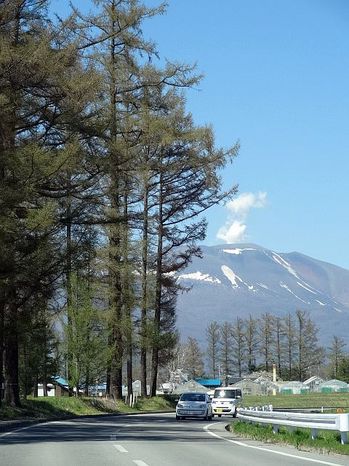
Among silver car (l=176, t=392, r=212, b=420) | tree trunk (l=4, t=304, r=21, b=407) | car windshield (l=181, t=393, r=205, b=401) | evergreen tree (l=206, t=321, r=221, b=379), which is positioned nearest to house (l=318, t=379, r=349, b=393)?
evergreen tree (l=206, t=321, r=221, b=379)

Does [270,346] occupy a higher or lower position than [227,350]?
higher

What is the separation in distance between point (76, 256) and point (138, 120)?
13.4 metres

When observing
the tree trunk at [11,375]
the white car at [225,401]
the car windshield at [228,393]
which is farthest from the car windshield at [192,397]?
the tree trunk at [11,375]

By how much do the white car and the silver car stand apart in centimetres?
450

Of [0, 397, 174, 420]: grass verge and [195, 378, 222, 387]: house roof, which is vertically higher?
[0, 397, 174, 420]: grass verge

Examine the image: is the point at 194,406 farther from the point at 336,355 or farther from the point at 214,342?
the point at 336,355

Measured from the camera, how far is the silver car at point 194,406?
39062 mm

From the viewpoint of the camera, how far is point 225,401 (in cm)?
4509

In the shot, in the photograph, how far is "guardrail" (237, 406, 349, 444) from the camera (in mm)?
16894

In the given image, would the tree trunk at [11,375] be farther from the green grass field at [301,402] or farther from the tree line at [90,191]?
the green grass field at [301,402]

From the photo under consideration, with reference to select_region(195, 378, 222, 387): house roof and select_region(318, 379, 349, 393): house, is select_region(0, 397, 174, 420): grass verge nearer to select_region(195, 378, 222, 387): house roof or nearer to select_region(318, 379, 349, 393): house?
select_region(318, 379, 349, 393): house

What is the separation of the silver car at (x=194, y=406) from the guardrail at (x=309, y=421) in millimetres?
12655

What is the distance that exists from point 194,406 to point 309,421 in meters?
19.8

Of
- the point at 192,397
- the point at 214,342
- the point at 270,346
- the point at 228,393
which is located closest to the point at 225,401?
the point at 228,393
